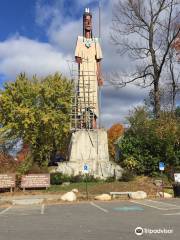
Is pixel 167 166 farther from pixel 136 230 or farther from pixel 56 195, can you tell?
pixel 136 230

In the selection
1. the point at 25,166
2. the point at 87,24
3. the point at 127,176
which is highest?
the point at 87,24

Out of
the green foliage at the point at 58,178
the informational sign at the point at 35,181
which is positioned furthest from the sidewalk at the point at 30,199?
the green foliage at the point at 58,178

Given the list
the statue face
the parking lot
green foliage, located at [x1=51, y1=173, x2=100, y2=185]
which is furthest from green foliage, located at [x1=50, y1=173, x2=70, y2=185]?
the parking lot

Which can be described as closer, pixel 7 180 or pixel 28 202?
pixel 28 202

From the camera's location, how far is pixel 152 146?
3581cm

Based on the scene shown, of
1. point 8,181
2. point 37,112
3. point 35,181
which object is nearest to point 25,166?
point 35,181

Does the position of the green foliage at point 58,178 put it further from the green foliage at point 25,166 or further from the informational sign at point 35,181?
the informational sign at point 35,181

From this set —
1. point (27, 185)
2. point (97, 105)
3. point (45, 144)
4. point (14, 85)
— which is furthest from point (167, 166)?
point (14, 85)

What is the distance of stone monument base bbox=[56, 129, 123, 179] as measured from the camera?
1318 inches

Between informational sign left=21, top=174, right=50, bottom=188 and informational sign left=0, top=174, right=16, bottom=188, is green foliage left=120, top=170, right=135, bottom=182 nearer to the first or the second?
informational sign left=21, top=174, right=50, bottom=188

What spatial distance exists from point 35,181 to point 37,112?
51.9 feet

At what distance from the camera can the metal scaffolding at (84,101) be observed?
3631cm

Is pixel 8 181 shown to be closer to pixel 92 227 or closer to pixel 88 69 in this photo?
pixel 88 69

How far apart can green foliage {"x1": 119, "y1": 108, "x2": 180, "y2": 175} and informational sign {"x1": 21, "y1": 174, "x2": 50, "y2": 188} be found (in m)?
7.78
